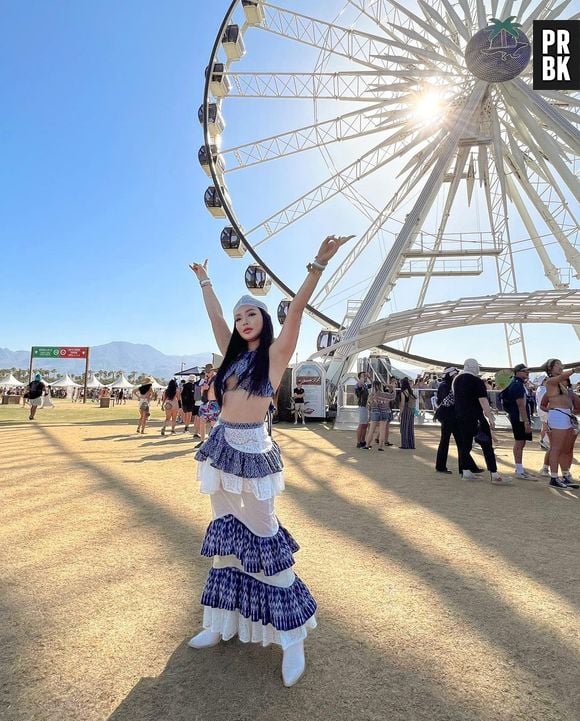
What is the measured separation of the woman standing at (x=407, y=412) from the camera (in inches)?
402

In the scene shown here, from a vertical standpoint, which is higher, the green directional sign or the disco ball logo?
the disco ball logo

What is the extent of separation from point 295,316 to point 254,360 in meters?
0.31

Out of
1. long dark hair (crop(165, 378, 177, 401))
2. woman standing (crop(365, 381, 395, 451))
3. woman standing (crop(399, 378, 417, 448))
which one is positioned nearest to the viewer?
woman standing (crop(365, 381, 395, 451))

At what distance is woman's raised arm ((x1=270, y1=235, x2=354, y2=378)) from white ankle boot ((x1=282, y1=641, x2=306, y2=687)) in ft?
4.22

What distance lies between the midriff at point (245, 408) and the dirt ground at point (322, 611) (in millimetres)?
1153

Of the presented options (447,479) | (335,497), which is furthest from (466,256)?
(335,497)

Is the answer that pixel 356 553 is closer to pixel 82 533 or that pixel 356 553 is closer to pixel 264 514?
pixel 264 514

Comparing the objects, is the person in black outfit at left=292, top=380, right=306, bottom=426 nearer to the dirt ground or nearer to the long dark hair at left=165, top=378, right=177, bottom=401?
the long dark hair at left=165, top=378, right=177, bottom=401

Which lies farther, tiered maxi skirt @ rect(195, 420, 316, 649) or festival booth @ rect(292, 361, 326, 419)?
festival booth @ rect(292, 361, 326, 419)

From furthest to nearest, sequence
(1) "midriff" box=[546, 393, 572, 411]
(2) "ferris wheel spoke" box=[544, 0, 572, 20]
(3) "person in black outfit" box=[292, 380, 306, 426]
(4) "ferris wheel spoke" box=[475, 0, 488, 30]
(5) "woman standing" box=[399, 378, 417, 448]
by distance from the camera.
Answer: (3) "person in black outfit" box=[292, 380, 306, 426]
(4) "ferris wheel spoke" box=[475, 0, 488, 30]
(2) "ferris wheel spoke" box=[544, 0, 572, 20]
(5) "woman standing" box=[399, 378, 417, 448]
(1) "midriff" box=[546, 393, 572, 411]

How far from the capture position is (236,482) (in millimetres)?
2215

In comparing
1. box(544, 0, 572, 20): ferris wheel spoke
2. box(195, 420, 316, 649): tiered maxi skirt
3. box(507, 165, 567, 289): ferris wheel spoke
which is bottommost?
box(195, 420, 316, 649): tiered maxi skirt

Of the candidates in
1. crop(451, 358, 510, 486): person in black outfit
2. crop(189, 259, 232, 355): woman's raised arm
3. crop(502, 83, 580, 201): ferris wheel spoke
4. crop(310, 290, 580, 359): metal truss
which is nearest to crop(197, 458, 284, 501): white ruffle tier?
crop(189, 259, 232, 355): woman's raised arm

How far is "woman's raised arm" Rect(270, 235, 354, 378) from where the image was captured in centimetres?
238
